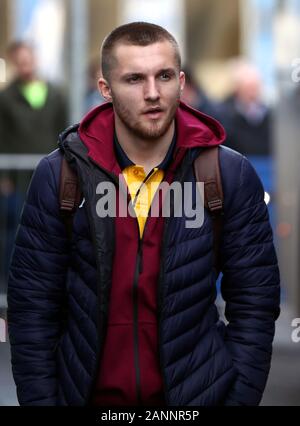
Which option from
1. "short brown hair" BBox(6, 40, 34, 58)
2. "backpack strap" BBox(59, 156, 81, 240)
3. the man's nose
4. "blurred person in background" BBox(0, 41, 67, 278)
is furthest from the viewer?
"short brown hair" BBox(6, 40, 34, 58)

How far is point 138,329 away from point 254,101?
700 centimetres

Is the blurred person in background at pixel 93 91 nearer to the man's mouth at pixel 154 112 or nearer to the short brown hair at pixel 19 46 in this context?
the short brown hair at pixel 19 46

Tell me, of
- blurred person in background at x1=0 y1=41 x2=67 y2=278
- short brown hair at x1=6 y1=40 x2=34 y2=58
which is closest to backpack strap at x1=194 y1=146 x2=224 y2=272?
blurred person in background at x1=0 y1=41 x2=67 y2=278

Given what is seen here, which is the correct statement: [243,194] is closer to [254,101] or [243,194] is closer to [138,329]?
[138,329]

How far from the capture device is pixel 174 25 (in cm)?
1489

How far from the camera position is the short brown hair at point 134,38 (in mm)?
3738

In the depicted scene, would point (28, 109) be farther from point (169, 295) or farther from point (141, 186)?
point (169, 295)

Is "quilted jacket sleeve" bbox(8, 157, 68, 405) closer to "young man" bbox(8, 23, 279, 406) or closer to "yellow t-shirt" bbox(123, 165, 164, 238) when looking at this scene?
"young man" bbox(8, 23, 279, 406)

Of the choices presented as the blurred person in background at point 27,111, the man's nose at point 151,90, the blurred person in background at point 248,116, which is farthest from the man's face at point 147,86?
the blurred person in background at point 248,116

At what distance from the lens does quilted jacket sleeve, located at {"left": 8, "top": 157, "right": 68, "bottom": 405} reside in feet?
12.4

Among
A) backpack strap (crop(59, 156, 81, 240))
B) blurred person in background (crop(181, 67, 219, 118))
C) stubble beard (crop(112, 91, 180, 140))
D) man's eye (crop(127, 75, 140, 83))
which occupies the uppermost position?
blurred person in background (crop(181, 67, 219, 118))

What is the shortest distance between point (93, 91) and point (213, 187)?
22.4ft

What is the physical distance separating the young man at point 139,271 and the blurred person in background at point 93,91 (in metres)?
6.26

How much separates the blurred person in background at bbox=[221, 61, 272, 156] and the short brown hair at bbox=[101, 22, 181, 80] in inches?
245
